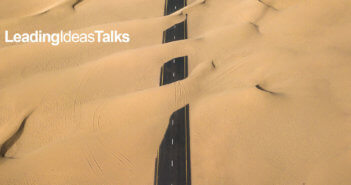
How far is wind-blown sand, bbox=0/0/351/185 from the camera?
16547mm

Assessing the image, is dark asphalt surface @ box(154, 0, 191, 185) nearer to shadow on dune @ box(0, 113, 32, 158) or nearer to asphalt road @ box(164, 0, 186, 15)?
shadow on dune @ box(0, 113, 32, 158)

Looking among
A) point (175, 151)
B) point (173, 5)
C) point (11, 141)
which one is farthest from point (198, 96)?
point (173, 5)

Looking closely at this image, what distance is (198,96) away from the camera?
20.4m

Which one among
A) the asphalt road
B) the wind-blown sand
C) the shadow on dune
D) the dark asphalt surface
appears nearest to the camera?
the wind-blown sand

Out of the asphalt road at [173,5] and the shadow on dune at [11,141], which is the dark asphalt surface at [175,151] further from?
the asphalt road at [173,5]

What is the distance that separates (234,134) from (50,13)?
18.4 meters

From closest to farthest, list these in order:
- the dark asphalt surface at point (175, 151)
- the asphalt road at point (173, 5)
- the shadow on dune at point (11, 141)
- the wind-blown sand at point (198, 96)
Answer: the wind-blown sand at point (198, 96) → the dark asphalt surface at point (175, 151) → the shadow on dune at point (11, 141) → the asphalt road at point (173, 5)

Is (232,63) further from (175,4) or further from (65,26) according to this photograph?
(65,26)

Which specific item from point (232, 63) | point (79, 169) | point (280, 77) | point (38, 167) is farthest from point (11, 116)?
point (280, 77)

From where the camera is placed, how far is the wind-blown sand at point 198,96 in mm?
16547

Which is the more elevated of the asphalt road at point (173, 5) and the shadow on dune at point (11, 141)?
the asphalt road at point (173, 5)

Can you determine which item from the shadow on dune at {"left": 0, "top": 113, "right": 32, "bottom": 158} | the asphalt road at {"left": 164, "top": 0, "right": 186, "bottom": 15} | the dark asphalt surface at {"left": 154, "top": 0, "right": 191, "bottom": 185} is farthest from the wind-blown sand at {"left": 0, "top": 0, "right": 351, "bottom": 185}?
the asphalt road at {"left": 164, "top": 0, "right": 186, "bottom": 15}

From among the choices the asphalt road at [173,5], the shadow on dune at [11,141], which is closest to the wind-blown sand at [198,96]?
the shadow on dune at [11,141]

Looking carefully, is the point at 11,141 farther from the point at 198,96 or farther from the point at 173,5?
the point at 173,5
